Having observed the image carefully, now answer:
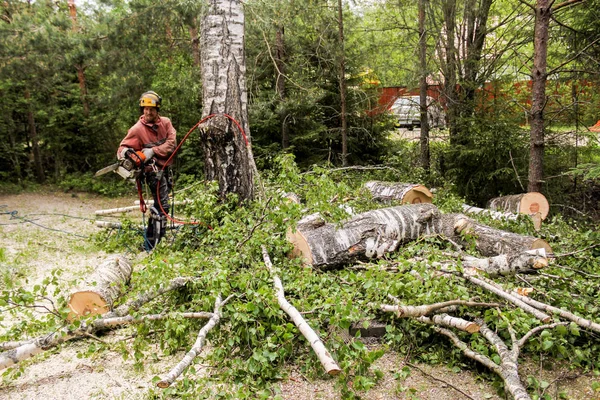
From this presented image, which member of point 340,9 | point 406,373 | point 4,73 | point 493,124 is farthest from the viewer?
point 4,73

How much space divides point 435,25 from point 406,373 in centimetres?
804

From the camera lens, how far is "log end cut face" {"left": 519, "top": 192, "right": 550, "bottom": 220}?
6.32 m

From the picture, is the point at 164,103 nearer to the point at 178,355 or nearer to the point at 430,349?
the point at 178,355

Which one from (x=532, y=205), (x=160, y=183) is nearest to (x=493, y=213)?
(x=532, y=205)

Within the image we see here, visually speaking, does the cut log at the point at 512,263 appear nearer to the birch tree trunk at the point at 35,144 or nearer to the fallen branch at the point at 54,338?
the fallen branch at the point at 54,338

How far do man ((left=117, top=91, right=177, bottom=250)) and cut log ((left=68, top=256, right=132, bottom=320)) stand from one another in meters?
1.00

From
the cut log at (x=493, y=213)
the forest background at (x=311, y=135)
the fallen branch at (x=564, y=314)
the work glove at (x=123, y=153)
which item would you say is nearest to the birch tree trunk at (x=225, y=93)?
the forest background at (x=311, y=135)

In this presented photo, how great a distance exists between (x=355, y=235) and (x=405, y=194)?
2.25 metres

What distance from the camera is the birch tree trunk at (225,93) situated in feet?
17.1

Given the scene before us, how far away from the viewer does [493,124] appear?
743 centimetres

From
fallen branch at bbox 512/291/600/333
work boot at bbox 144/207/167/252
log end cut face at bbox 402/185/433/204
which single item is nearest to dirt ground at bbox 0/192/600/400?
fallen branch at bbox 512/291/600/333

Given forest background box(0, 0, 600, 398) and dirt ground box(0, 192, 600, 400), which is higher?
forest background box(0, 0, 600, 398)

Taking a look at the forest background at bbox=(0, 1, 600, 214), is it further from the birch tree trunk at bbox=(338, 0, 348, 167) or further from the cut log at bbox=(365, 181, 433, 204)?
the cut log at bbox=(365, 181, 433, 204)

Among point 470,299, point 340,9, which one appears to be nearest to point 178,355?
point 470,299
